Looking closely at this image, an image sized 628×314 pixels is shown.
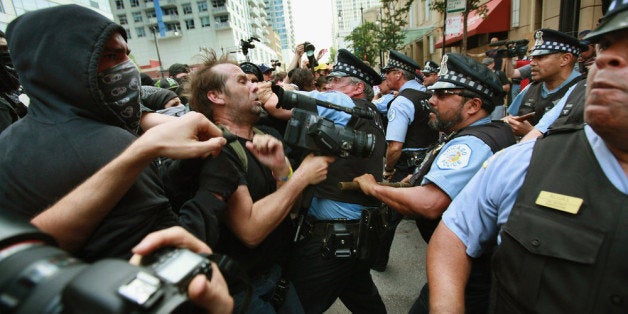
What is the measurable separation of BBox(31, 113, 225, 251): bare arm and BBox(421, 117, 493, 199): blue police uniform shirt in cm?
163

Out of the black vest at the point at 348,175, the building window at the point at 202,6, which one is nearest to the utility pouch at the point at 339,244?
the black vest at the point at 348,175

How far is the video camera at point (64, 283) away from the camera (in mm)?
488

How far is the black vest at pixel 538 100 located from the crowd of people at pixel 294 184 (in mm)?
1738

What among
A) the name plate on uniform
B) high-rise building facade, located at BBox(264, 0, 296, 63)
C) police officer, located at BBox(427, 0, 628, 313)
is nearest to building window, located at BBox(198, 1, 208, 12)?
police officer, located at BBox(427, 0, 628, 313)

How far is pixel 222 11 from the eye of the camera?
179ft

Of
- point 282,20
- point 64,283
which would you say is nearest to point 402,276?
point 64,283

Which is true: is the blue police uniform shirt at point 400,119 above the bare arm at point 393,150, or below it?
above

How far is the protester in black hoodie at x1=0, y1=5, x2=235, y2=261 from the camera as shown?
977 millimetres

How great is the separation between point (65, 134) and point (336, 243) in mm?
1801

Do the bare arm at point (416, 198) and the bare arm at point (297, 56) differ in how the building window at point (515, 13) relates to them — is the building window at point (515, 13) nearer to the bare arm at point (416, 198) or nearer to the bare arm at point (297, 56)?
the bare arm at point (297, 56)

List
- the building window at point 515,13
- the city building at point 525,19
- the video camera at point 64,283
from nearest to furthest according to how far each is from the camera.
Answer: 1. the video camera at point 64,283
2. the city building at point 525,19
3. the building window at point 515,13

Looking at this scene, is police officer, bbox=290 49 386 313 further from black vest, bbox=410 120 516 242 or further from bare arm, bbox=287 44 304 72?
bare arm, bbox=287 44 304 72

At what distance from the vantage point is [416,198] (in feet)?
6.82

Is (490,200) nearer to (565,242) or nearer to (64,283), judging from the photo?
(565,242)
